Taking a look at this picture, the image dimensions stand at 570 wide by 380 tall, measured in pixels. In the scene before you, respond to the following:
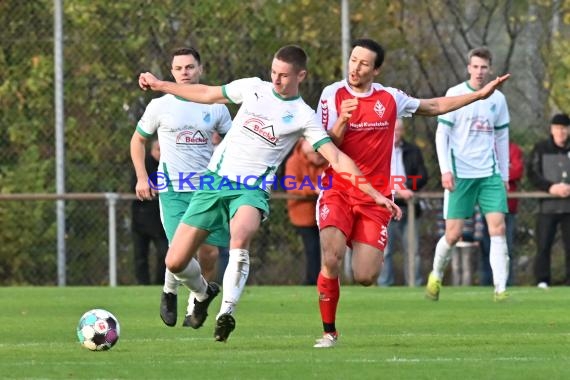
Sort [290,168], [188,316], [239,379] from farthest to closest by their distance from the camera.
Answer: [290,168], [188,316], [239,379]

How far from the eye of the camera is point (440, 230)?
1948cm

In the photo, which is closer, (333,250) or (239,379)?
(239,379)

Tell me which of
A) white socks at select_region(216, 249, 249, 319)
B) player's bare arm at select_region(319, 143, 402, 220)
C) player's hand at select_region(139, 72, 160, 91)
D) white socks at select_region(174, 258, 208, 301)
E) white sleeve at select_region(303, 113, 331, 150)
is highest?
player's hand at select_region(139, 72, 160, 91)

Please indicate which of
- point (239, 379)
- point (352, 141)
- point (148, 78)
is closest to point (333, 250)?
point (352, 141)

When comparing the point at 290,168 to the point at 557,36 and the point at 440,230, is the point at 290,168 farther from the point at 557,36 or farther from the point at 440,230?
the point at 557,36

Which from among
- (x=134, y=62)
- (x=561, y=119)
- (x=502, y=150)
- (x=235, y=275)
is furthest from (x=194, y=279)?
(x=134, y=62)

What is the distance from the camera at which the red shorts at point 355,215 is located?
10.5 metres

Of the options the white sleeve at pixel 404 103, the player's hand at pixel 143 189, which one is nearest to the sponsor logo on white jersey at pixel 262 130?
the white sleeve at pixel 404 103

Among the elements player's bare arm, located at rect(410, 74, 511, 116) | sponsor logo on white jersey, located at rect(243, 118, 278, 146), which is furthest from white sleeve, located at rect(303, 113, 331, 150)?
player's bare arm, located at rect(410, 74, 511, 116)

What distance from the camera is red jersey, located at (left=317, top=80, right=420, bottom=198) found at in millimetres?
10492

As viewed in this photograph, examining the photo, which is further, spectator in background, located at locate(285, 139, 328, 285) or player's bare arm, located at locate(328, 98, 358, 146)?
spectator in background, located at locate(285, 139, 328, 285)

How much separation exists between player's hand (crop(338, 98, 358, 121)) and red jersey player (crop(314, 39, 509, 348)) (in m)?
0.17

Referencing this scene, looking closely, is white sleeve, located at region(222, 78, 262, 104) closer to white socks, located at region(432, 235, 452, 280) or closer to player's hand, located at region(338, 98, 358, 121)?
player's hand, located at region(338, 98, 358, 121)

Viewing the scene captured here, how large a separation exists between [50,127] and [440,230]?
513 centimetres
